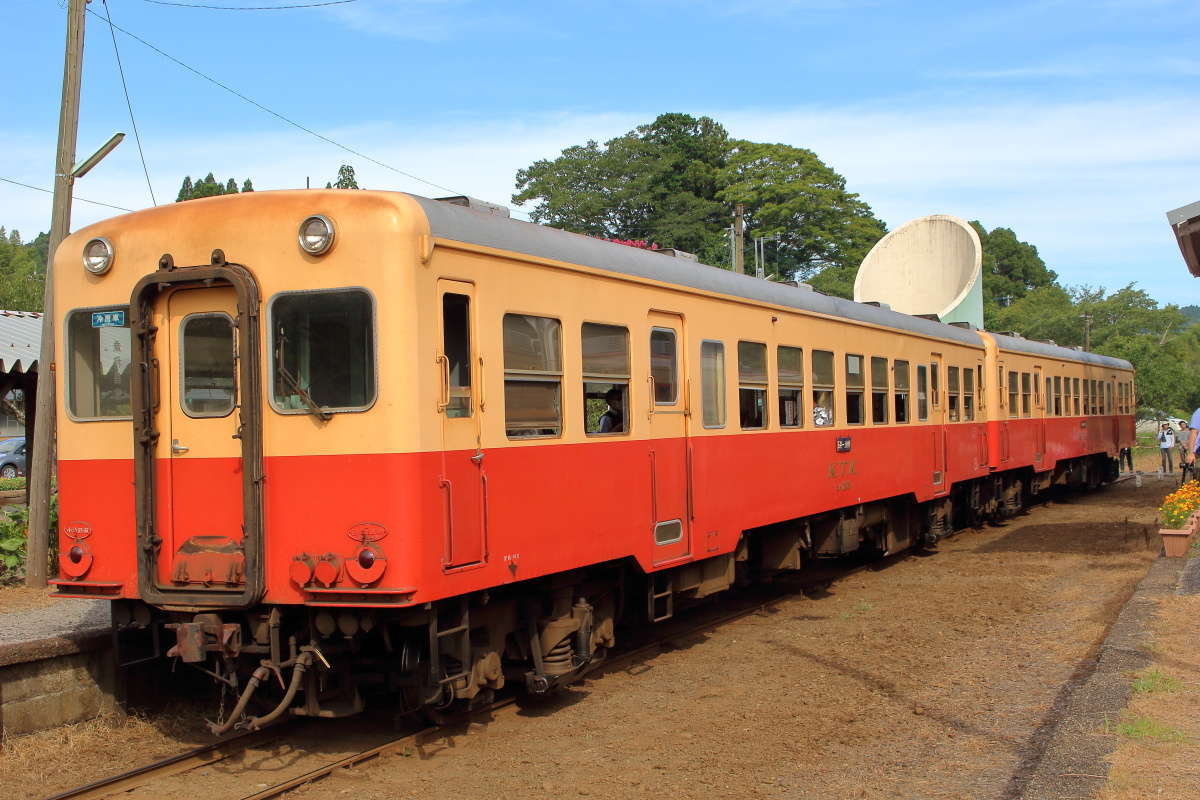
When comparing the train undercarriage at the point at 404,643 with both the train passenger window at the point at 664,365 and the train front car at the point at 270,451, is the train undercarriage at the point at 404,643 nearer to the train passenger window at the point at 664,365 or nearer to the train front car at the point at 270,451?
the train front car at the point at 270,451

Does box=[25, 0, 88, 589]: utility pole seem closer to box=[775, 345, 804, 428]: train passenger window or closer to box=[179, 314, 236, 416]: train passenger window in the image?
box=[179, 314, 236, 416]: train passenger window

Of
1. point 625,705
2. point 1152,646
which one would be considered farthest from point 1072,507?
point 625,705

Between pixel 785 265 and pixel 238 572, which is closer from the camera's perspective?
pixel 238 572

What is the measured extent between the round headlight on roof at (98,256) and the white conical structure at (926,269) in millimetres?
29601

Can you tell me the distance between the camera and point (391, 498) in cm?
582

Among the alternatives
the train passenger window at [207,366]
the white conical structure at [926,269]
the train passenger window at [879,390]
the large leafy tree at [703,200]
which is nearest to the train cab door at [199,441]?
the train passenger window at [207,366]

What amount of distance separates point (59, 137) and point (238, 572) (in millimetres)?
6392

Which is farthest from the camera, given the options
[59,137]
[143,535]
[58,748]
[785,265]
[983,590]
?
[785,265]

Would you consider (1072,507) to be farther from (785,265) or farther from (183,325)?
(785,265)

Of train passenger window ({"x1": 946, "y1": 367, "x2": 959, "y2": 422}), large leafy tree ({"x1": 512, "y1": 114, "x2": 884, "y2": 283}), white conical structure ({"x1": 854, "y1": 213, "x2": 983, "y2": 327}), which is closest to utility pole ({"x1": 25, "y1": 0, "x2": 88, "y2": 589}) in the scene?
train passenger window ({"x1": 946, "y1": 367, "x2": 959, "y2": 422})

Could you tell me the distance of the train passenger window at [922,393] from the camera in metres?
14.1

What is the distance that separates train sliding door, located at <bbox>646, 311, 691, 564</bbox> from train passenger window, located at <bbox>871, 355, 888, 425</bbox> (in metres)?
4.59

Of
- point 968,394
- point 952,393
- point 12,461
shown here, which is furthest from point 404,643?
point 12,461

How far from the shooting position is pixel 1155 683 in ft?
23.1
